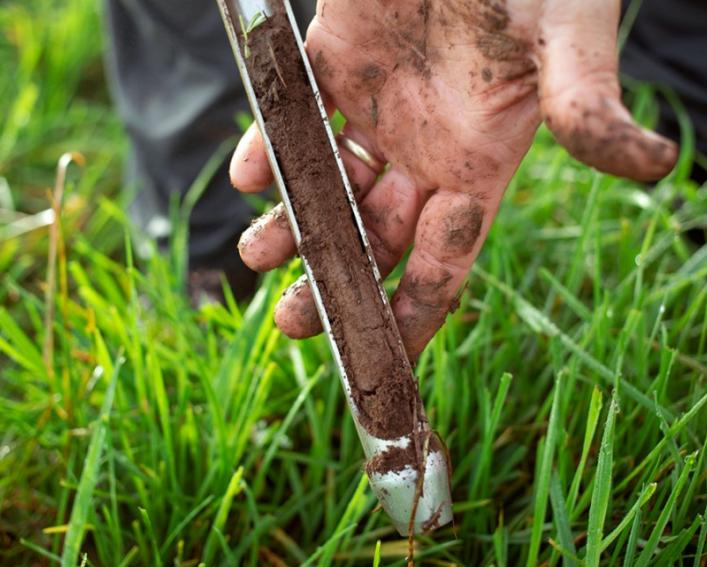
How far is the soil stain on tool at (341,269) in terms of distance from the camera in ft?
3.31

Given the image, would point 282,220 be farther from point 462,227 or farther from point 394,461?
point 394,461

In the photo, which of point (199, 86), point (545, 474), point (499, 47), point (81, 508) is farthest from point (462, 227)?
point (199, 86)

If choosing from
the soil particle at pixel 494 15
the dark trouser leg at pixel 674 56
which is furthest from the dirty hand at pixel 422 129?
the dark trouser leg at pixel 674 56

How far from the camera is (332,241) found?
108 centimetres

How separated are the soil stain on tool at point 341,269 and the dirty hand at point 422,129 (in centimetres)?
6

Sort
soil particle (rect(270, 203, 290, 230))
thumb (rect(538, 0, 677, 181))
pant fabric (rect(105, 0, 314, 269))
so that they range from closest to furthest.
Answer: thumb (rect(538, 0, 677, 181)) → soil particle (rect(270, 203, 290, 230)) → pant fabric (rect(105, 0, 314, 269))

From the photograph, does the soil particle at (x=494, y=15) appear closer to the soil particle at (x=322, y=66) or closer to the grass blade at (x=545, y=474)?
the soil particle at (x=322, y=66)

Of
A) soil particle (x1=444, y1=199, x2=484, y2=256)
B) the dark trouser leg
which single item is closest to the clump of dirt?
soil particle (x1=444, y1=199, x2=484, y2=256)

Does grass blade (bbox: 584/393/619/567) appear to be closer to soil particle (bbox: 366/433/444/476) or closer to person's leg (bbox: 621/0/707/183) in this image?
soil particle (bbox: 366/433/444/476)

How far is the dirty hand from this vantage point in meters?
1.03

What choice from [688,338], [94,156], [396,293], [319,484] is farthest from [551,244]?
[94,156]

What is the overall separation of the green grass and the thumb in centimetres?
29

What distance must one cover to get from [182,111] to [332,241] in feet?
3.29

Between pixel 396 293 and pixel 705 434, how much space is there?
1.55 ft
